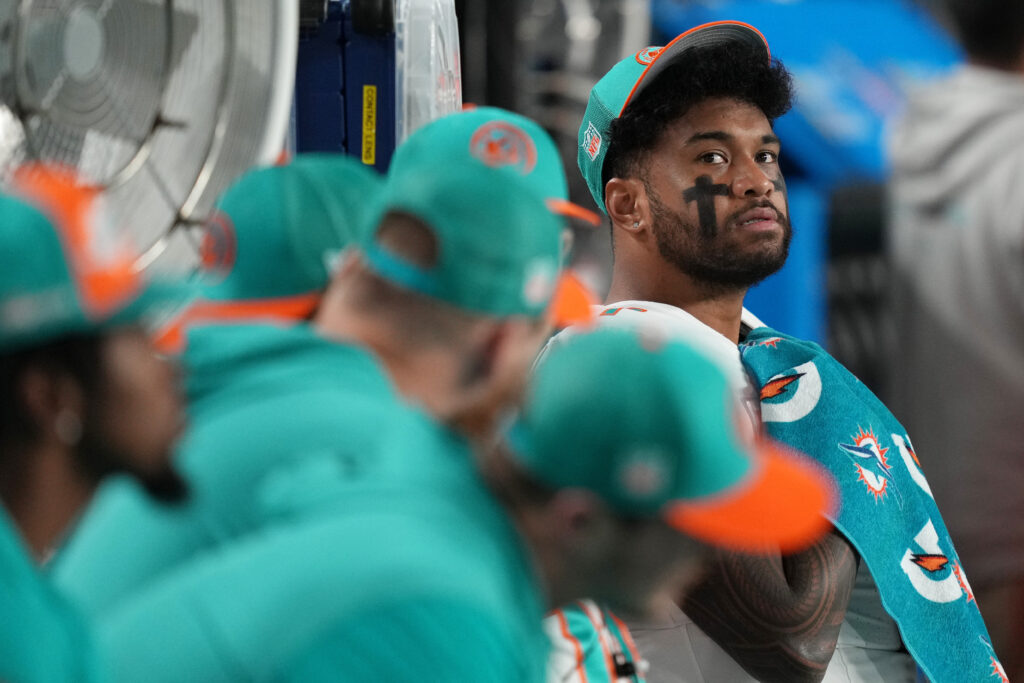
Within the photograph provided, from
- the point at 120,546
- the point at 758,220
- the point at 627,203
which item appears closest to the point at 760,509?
the point at 120,546

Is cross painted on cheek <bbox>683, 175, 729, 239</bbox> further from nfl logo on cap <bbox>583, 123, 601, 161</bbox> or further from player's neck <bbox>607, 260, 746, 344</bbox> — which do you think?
nfl logo on cap <bbox>583, 123, 601, 161</bbox>

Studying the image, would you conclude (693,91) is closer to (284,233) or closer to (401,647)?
(284,233)

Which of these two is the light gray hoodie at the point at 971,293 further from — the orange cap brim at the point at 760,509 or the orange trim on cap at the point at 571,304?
the orange cap brim at the point at 760,509

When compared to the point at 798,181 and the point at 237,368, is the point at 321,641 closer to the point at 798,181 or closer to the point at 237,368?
the point at 237,368

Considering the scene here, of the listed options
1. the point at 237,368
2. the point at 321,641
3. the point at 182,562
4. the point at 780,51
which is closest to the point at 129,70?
the point at 237,368

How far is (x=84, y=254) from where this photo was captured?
753 mm

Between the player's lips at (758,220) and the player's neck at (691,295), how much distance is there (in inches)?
4.1

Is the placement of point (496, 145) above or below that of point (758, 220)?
above

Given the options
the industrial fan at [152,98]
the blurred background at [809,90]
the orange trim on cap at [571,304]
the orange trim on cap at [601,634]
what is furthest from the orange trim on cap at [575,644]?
the blurred background at [809,90]

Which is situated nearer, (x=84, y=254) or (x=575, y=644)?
(x=84, y=254)

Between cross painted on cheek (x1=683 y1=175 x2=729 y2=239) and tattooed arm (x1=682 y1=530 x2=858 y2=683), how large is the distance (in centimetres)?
53

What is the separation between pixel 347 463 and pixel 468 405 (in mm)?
133

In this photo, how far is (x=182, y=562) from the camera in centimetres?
80

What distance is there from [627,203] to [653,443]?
4.35ft
